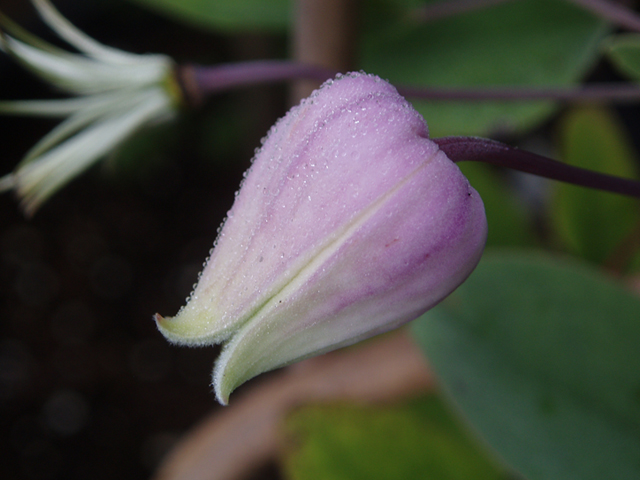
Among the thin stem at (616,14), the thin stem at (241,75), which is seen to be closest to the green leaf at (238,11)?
the thin stem at (241,75)

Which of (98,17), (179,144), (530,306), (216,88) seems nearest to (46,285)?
(179,144)

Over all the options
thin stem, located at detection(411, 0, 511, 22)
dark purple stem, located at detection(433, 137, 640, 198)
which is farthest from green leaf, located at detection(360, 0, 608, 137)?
dark purple stem, located at detection(433, 137, 640, 198)

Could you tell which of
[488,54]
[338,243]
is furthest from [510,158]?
[488,54]

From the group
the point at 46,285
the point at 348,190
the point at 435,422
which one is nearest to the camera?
the point at 348,190

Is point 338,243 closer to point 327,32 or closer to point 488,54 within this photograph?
point 327,32

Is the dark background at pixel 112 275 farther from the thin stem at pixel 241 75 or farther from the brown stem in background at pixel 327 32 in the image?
the thin stem at pixel 241 75

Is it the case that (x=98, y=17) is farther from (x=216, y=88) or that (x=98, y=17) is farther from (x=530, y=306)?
(x=530, y=306)

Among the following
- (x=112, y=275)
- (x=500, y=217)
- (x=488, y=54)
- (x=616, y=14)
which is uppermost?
(x=616, y=14)
